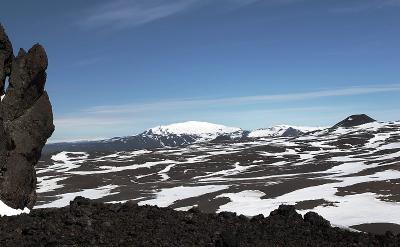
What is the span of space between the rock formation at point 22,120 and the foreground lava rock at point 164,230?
8665 mm

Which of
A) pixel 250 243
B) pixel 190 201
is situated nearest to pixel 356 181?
pixel 190 201

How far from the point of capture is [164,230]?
701 inches

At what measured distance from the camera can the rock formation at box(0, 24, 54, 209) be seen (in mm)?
28953

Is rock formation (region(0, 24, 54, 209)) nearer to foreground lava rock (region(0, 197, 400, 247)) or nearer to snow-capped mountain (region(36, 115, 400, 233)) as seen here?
foreground lava rock (region(0, 197, 400, 247))

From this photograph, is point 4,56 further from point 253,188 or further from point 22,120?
point 253,188

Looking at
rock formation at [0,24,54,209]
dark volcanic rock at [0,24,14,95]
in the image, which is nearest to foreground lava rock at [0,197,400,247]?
rock formation at [0,24,54,209]

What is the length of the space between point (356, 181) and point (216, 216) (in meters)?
70.1

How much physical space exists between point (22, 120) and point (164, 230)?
60.8 feet

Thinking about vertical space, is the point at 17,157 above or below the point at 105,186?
above

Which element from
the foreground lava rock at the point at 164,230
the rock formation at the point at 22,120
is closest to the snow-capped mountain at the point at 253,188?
the foreground lava rock at the point at 164,230

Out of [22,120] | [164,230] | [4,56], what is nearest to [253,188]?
[22,120]

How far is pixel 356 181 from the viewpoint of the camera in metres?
84.6

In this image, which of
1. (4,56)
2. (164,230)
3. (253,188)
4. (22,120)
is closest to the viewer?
(164,230)

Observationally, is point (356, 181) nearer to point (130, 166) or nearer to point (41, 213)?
point (41, 213)
